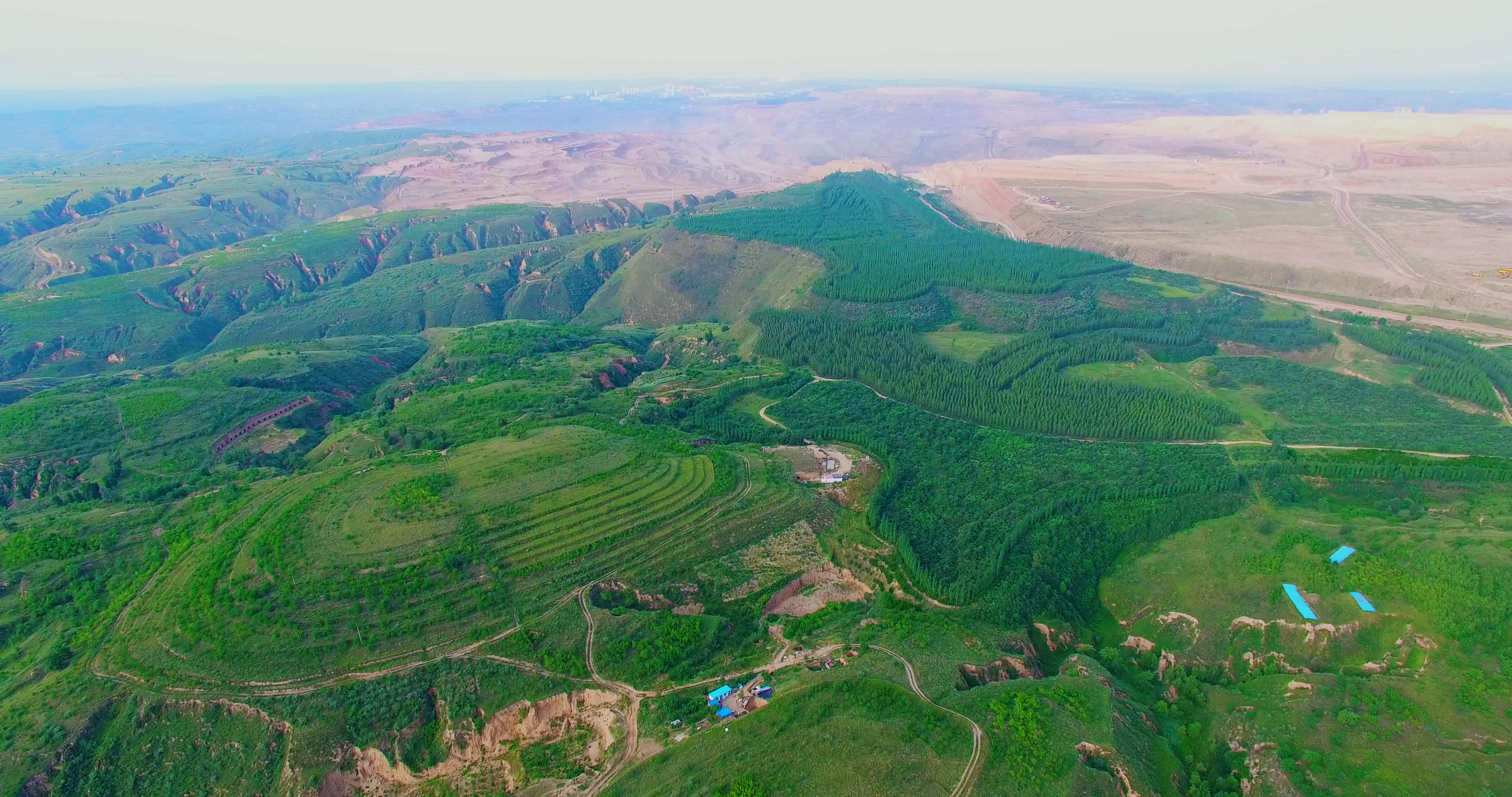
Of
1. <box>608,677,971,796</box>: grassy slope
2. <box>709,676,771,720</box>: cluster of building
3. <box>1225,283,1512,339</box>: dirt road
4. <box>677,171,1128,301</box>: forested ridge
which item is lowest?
<box>709,676,771,720</box>: cluster of building

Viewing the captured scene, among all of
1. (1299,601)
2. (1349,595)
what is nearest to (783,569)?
(1299,601)

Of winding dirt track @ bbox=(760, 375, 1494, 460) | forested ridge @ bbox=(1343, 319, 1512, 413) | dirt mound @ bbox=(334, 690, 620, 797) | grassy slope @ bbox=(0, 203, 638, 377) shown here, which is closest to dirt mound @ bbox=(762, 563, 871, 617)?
dirt mound @ bbox=(334, 690, 620, 797)

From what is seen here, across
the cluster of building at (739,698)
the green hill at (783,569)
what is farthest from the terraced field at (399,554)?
the cluster of building at (739,698)

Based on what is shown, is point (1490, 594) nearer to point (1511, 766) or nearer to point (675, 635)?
point (1511, 766)

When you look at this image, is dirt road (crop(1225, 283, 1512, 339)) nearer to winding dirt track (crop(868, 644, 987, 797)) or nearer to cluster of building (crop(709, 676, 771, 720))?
winding dirt track (crop(868, 644, 987, 797))

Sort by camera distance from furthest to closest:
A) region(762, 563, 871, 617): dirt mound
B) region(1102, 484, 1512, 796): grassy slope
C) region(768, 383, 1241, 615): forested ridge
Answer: region(768, 383, 1241, 615): forested ridge, region(762, 563, 871, 617): dirt mound, region(1102, 484, 1512, 796): grassy slope

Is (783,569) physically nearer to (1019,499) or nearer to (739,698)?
(739,698)
